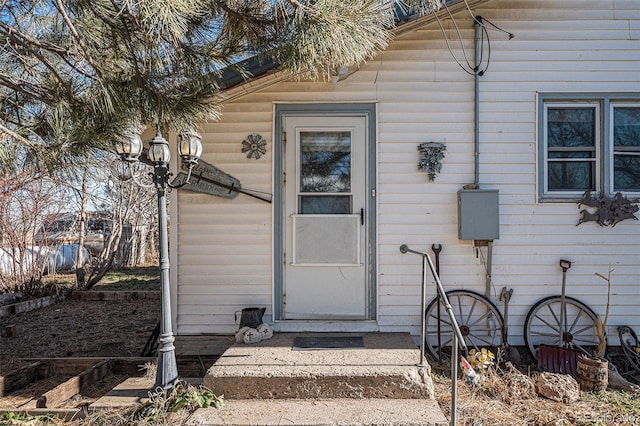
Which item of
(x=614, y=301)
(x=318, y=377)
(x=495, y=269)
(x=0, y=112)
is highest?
(x=0, y=112)

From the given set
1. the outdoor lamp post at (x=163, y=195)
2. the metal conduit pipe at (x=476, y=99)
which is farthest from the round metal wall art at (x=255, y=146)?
the metal conduit pipe at (x=476, y=99)

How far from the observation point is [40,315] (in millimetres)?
6281

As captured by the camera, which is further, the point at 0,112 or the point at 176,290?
the point at 176,290

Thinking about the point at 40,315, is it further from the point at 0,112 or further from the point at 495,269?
the point at 495,269

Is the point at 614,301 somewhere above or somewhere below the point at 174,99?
below

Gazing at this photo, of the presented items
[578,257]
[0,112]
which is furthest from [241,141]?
[578,257]

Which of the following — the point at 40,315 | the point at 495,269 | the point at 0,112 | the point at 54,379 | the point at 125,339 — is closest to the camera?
the point at 0,112

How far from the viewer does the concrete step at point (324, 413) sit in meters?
2.58

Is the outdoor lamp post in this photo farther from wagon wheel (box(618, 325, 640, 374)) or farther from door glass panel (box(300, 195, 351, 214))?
wagon wheel (box(618, 325, 640, 374))

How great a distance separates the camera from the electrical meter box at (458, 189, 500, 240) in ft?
12.5

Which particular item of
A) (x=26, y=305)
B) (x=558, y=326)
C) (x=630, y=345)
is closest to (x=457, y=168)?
(x=558, y=326)

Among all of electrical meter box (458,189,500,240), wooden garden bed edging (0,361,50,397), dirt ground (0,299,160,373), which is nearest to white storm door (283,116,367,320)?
electrical meter box (458,189,500,240)

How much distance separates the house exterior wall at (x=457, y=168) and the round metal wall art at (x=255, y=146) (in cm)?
6

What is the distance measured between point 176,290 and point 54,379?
1.32m
